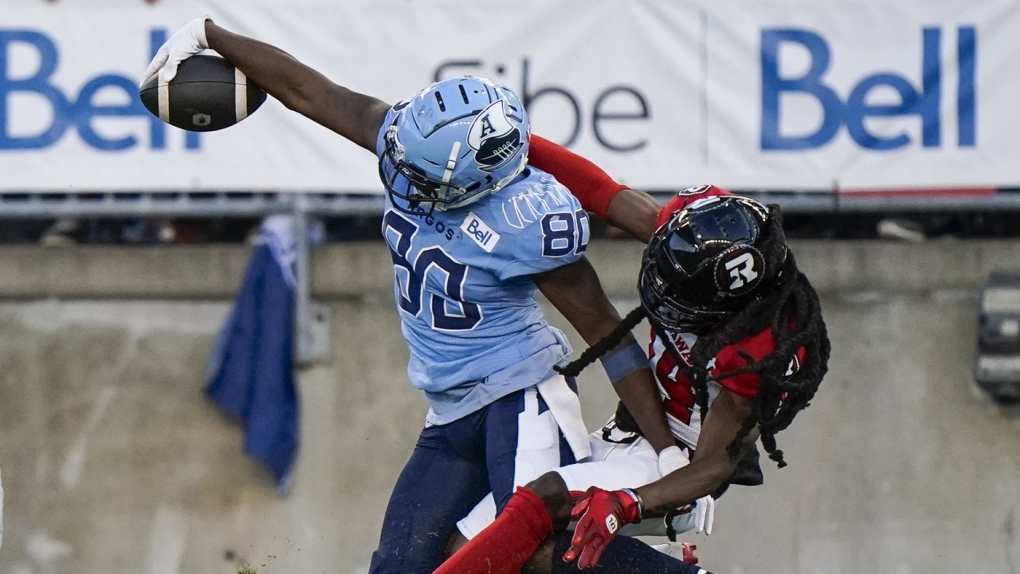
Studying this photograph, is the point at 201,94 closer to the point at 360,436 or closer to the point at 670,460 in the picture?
the point at 670,460

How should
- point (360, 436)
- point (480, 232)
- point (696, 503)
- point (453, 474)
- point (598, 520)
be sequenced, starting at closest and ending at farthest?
point (598, 520) → point (480, 232) → point (696, 503) → point (453, 474) → point (360, 436)

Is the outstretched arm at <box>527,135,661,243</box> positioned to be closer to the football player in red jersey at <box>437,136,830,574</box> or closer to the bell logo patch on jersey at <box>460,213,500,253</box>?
the football player in red jersey at <box>437,136,830,574</box>

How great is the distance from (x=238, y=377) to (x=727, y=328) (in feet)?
11.5

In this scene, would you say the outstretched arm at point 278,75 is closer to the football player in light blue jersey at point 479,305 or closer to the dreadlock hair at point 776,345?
the football player in light blue jersey at point 479,305

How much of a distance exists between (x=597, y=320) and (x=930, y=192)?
3.13m

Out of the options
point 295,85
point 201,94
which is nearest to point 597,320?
point 295,85

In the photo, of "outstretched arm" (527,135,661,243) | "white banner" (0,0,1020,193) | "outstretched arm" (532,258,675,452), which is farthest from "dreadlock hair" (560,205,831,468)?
"white banner" (0,0,1020,193)

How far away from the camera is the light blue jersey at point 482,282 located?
4.16 metres

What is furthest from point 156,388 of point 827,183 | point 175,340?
point 827,183

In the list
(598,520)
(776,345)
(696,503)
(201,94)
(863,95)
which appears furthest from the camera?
(863,95)

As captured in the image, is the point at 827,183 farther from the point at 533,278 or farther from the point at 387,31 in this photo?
the point at 533,278

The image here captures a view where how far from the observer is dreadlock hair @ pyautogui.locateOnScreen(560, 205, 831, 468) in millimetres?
3924

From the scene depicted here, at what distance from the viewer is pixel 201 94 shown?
4.58 m

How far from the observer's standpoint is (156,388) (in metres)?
7.17
